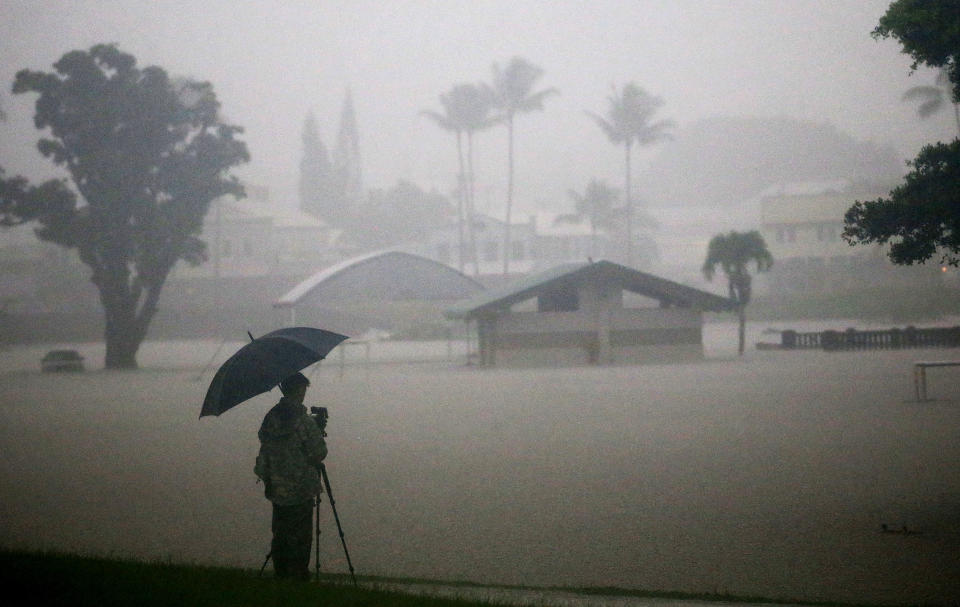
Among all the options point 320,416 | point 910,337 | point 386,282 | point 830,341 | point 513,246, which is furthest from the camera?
point 513,246

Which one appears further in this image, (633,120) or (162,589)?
(633,120)

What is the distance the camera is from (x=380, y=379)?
36.1m

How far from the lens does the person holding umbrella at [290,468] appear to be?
750 cm

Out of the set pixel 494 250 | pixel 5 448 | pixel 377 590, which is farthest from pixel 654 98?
pixel 377 590

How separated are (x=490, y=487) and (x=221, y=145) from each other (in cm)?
3753

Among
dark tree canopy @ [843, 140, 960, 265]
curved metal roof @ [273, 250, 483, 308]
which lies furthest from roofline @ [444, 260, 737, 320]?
dark tree canopy @ [843, 140, 960, 265]

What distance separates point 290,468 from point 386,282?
1783 inches

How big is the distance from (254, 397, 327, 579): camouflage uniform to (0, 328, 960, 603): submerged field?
141 centimetres

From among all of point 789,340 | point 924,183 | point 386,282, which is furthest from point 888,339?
point 924,183

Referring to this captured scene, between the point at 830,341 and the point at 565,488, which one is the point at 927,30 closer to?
the point at 565,488

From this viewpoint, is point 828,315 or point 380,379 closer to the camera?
point 380,379

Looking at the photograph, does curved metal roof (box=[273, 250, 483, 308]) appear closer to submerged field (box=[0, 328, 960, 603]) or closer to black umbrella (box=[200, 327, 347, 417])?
submerged field (box=[0, 328, 960, 603])

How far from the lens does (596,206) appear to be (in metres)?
93.8

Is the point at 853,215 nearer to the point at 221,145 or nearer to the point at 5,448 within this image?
the point at 5,448
